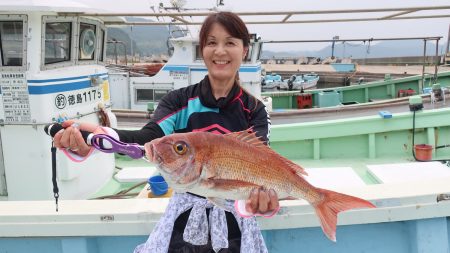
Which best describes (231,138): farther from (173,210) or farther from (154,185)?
(154,185)

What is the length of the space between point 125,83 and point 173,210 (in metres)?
10.8

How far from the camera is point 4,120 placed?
4129 millimetres

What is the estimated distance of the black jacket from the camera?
85.2 inches

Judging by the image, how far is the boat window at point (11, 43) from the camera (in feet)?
13.1

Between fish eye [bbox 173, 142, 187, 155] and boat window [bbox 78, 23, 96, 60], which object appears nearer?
fish eye [bbox 173, 142, 187, 155]

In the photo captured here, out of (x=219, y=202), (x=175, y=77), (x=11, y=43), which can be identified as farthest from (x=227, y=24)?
(x=175, y=77)

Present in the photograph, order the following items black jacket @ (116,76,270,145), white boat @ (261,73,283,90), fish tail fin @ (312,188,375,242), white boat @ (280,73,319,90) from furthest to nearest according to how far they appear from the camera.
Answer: white boat @ (261,73,283,90)
white boat @ (280,73,319,90)
black jacket @ (116,76,270,145)
fish tail fin @ (312,188,375,242)

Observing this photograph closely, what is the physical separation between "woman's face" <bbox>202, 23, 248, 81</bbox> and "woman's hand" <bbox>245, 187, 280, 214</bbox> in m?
0.71

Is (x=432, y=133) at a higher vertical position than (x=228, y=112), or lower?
lower

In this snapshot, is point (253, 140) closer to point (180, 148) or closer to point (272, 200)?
point (272, 200)

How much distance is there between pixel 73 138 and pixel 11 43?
9.48ft

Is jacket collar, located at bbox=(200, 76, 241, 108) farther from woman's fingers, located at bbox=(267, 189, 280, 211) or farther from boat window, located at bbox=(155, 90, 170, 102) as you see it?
boat window, located at bbox=(155, 90, 170, 102)

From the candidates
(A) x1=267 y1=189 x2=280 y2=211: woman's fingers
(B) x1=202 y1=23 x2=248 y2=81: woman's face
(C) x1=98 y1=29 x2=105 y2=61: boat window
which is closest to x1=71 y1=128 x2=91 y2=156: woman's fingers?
(B) x1=202 y1=23 x2=248 y2=81: woman's face

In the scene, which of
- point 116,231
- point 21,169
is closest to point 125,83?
point 21,169
